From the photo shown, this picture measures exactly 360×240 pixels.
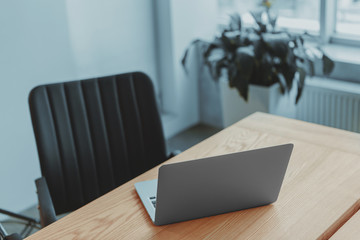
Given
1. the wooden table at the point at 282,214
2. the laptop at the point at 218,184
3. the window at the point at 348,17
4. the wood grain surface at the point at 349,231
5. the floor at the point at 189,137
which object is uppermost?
the window at the point at 348,17

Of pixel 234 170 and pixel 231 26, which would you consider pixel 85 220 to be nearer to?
pixel 234 170

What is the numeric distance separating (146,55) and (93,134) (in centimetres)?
168

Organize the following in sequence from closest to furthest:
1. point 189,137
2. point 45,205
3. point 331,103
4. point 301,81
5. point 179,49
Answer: point 45,205, point 301,81, point 331,103, point 179,49, point 189,137

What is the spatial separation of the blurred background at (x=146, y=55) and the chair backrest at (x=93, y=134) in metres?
0.91

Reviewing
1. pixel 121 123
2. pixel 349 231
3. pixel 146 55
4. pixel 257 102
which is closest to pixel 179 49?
pixel 146 55

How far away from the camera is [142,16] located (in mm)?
3463

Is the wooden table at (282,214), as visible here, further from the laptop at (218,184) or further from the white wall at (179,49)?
the white wall at (179,49)

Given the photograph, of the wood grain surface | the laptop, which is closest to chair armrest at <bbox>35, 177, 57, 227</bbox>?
the laptop

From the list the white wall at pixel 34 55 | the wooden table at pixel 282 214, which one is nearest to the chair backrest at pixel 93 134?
the wooden table at pixel 282 214

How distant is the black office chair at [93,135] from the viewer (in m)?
1.88

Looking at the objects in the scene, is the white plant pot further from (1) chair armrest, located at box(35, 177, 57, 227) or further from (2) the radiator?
(1) chair armrest, located at box(35, 177, 57, 227)

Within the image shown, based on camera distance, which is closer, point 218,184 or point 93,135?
point 218,184

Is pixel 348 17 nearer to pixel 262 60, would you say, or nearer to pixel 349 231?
pixel 262 60

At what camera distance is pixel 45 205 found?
169 cm
